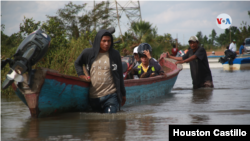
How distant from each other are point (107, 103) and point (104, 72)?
0.51 metres

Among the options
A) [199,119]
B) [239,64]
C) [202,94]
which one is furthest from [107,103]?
[239,64]

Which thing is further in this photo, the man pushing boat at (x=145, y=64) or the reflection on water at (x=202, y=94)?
the reflection on water at (x=202, y=94)

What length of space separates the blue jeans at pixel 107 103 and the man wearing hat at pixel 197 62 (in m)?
4.30

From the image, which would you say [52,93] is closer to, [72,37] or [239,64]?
[72,37]

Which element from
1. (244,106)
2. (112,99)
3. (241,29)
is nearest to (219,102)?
(244,106)

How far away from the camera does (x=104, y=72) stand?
535 centimetres

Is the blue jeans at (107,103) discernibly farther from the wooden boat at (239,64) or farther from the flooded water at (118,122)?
the wooden boat at (239,64)

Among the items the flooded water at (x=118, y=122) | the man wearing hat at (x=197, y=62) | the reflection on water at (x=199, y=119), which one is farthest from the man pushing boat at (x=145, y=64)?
the reflection on water at (x=199, y=119)

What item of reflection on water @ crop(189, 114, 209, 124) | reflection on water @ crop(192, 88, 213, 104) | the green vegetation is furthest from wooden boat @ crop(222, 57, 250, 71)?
reflection on water @ crop(189, 114, 209, 124)

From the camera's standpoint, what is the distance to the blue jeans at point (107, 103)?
17.6 feet

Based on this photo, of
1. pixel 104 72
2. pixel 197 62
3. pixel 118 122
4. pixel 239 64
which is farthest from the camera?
pixel 239 64

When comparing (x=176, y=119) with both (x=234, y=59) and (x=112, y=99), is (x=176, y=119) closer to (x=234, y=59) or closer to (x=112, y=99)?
(x=112, y=99)

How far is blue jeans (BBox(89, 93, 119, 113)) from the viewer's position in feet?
17.6

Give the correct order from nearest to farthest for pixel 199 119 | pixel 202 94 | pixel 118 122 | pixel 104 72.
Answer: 1. pixel 118 122
2. pixel 199 119
3. pixel 104 72
4. pixel 202 94
